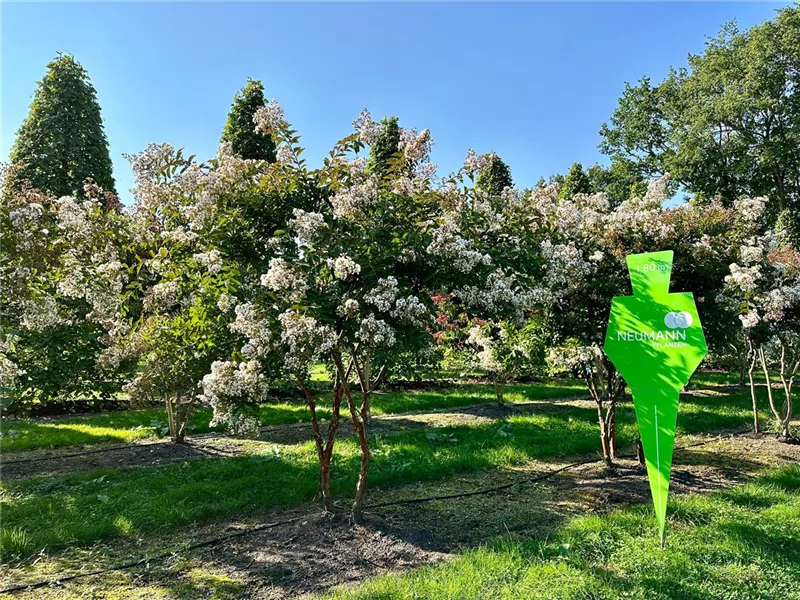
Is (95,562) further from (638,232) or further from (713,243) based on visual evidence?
(713,243)

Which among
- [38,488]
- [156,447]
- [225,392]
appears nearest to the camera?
[225,392]

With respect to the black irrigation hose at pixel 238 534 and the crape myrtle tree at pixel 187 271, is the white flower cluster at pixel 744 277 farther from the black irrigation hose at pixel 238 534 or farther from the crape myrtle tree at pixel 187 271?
the crape myrtle tree at pixel 187 271

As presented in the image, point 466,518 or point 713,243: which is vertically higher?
point 713,243

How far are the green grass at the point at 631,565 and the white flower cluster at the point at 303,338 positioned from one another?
1453mm

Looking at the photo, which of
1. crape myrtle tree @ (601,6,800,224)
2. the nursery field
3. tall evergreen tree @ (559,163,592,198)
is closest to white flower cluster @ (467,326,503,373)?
the nursery field

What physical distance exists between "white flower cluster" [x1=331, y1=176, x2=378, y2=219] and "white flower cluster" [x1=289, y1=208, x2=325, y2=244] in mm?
200

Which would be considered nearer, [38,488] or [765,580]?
[765,580]

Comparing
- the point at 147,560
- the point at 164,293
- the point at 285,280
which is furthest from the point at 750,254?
the point at 147,560

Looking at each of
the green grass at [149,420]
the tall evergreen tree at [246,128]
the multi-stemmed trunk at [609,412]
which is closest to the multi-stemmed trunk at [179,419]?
the green grass at [149,420]

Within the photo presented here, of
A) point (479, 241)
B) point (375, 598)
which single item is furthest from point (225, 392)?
point (479, 241)

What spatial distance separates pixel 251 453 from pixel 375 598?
3.61 m

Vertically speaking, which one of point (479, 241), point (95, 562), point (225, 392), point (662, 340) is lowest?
point (95, 562)

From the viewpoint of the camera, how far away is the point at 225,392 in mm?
3350

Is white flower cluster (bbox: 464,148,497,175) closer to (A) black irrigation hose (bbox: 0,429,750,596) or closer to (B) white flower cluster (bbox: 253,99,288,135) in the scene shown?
(B) white flower cluster (bbox: 253,99,288,135)
